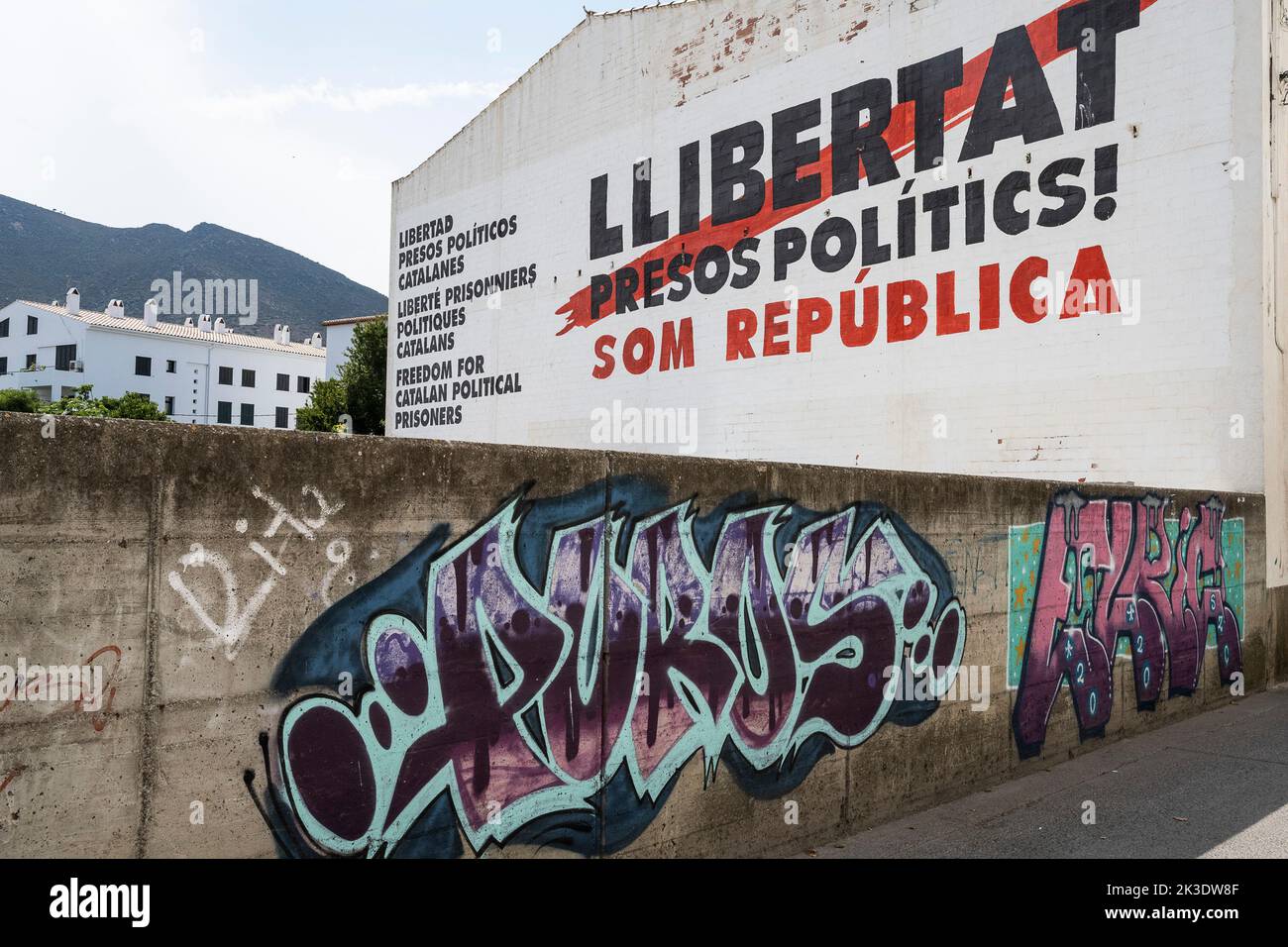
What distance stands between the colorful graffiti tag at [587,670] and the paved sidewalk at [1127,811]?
711mm

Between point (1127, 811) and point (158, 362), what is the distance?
78000mm

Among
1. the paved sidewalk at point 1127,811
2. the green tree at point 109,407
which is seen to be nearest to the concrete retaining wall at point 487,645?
the paved sidewalk at point 1127,811

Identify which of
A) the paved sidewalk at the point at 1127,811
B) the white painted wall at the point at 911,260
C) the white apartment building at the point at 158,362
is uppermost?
the white apartment building at the point at 158,362

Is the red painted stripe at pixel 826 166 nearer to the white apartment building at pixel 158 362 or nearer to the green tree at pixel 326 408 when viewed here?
the green tree at pixel 326 408

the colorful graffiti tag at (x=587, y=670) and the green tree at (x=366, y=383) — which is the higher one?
the green tree at (x=366, y=383)

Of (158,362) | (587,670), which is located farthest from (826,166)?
(158,362)

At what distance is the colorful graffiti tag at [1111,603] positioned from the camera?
7602 millimetres

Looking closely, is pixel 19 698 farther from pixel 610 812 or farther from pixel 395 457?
pixel 610 812

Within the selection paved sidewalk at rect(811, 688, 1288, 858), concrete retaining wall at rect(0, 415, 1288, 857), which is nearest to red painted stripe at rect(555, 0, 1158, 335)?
concrete retaining wall at rect(0, 415, 1288, 857)

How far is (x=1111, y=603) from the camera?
8.51 meters

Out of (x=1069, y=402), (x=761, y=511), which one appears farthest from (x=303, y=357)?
(x=761, y=511)

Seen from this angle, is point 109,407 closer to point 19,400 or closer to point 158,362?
point 19,400
